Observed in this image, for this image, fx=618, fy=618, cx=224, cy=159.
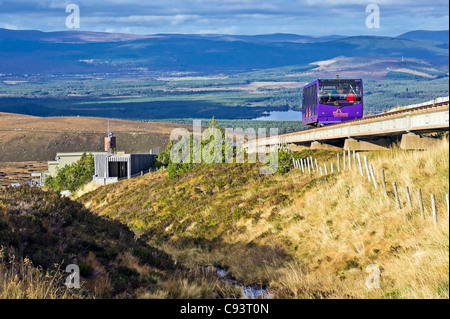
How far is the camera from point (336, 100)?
40969 mm

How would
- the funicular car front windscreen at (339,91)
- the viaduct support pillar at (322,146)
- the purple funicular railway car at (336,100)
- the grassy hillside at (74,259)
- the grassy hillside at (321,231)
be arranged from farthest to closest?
the purple funicular railway car at (336,100) → the funicular car front windscreen at (339,91) → the viaduct support pillar at (322,146) → the grassy hillside at (321,231) → the grassy hillside at (74,259)

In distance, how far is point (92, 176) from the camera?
80.6 meters

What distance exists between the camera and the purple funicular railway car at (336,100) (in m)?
40.6

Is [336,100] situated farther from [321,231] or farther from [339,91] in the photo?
[321,231]

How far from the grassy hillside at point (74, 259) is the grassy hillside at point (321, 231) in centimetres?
245

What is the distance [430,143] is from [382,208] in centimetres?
697

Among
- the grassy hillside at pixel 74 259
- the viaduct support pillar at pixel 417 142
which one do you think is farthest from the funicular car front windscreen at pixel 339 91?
the grassy hillside at pixel 74 259


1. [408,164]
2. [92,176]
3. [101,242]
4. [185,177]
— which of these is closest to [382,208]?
[408,164]

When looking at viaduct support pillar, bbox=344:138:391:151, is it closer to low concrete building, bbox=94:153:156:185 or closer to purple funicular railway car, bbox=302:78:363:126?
purple funicular railway car, bbox=302:78:363:126

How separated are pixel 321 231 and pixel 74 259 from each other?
788 centimetres

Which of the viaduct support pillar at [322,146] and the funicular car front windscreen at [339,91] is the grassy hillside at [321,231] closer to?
the viaduct support pillar at [322,146]

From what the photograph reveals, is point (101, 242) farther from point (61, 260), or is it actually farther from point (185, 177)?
point (185, 177)

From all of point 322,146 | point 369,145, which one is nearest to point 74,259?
point 369,145

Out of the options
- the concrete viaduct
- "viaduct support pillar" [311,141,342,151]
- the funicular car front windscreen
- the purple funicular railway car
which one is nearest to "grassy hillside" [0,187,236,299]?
the concrete viaduct
